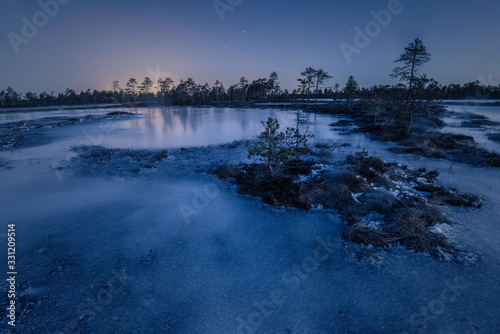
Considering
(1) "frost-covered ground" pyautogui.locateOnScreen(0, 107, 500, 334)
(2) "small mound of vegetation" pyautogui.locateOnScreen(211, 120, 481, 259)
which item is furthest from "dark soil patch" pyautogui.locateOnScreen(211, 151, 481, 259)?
(1) "frost-covered ground" pyautogui.locateOnScreen(0, 107, 500, 334)

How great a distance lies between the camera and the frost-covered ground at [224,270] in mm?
4156

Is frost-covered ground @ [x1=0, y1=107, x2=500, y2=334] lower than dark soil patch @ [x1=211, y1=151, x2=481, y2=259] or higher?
lower

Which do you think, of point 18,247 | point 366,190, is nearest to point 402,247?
point 366,190

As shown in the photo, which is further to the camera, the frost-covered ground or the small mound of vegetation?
the small mound of vegetation

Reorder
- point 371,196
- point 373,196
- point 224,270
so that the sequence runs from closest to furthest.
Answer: point 224,270
point 373,196
point 371,196

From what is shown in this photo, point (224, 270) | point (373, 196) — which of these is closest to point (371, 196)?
point (373, 196)

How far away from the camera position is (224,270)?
5.50 metres

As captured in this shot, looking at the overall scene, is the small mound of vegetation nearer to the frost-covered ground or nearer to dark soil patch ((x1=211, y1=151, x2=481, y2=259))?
dark soil patch ((x1=211, y1=151, x2=481, y2=259))

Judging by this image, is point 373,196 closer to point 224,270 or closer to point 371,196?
point 371,196

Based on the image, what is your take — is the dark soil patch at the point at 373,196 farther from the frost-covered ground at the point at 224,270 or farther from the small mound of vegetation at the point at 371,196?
the frost-covered ground at the point at 224,270

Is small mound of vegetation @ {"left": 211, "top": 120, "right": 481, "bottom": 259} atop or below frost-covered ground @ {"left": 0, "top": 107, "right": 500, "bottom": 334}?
atop

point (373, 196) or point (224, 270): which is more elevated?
point (373, 196)

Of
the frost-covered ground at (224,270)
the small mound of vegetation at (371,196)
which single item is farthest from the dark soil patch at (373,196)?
the frost-covered ground at (224,270)

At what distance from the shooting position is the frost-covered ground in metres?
4.16
